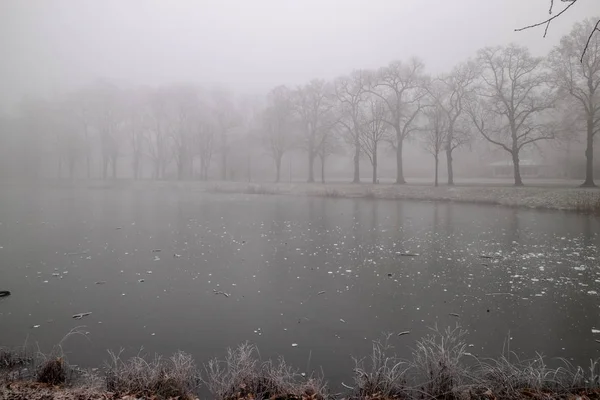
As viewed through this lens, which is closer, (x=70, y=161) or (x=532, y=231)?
(x=532, y=231)

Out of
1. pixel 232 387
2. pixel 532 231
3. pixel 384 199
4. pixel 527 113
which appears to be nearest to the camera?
pixel 232 387

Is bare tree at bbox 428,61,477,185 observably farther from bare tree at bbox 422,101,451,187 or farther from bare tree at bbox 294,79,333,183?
bare tree at bbox 294,79,333,183

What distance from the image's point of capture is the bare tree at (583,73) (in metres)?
32.0

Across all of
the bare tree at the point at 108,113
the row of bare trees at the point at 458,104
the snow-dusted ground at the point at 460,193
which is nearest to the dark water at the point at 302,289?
the snow-dusted ground at the point at 460,193

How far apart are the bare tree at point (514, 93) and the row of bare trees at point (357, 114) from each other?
0.12 m

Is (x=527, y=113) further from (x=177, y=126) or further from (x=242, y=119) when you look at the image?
(x=177, y=126)

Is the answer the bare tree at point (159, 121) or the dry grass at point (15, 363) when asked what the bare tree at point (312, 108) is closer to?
the bare tree at point (159, 121)

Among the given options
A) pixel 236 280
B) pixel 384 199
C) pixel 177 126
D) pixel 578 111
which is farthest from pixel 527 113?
pixel 177 126

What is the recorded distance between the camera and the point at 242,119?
218ft

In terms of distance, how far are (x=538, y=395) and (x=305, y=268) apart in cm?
859

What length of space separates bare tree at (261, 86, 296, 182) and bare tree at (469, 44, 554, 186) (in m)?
26.7

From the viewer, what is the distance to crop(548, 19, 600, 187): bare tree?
3195 centimetres

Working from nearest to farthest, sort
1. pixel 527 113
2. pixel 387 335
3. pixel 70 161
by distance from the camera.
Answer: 1. pixel 387 335
2. pixel 527 113
3. pixel 70 161

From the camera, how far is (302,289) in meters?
10.8
